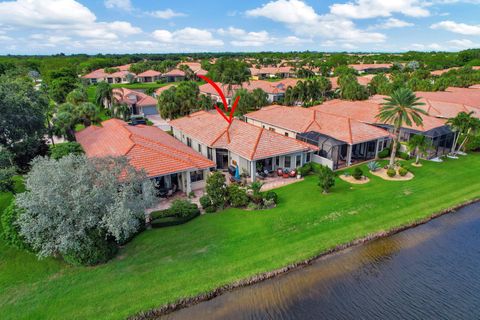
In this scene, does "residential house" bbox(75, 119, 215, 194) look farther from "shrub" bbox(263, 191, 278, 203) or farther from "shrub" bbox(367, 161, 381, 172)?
"shrub" bbox(367, 161, 381, 172)

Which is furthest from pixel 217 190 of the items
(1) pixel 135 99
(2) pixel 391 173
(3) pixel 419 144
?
(1) pixel 135 99

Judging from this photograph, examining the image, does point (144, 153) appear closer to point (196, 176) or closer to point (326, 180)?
point (196, 176)

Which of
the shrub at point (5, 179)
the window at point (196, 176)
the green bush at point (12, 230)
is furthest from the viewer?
the window at point (196, 176)

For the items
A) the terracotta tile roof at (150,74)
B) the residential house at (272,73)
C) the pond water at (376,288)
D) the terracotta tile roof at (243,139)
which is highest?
the terracotta tile roof at (150,74)

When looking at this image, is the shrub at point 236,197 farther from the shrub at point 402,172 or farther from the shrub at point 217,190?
the shrub at point 402,172

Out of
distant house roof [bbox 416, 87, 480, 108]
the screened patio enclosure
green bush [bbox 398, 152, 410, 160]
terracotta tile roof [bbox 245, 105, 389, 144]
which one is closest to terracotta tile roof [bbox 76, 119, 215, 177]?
the screened patio enclosure

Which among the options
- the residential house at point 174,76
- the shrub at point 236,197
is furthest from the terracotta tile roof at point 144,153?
the residential house at point 174,76
